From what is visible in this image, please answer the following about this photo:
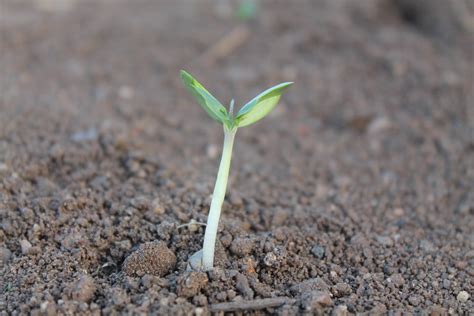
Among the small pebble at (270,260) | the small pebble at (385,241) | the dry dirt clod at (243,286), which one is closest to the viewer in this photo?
the dry dirt clod at (243,286)

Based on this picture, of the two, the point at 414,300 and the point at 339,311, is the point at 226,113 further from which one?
the point at 414,300

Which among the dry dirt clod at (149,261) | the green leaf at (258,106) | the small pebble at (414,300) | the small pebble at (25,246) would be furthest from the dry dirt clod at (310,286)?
the small pebble at (25,246)

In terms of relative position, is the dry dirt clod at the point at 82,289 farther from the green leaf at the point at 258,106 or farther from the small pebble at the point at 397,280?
the small pebble at the point at 397,280

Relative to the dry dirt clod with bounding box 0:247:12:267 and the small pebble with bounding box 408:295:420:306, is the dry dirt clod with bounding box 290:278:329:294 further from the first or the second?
the dry dirt clod with bounding box 0:247:12:267

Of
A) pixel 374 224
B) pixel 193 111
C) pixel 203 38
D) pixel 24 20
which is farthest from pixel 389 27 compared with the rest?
pixel 24 20

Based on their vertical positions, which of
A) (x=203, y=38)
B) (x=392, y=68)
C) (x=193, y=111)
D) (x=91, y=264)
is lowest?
(x=91, y=264)

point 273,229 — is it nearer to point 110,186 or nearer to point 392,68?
point 110,186

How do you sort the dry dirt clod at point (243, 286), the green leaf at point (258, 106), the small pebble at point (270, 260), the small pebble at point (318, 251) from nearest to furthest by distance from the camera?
the green leaf at point (258, 106)
the dry dirt clod at point (243, 286)
the small pebble at point (270, 260)
the small pebble at point (318, 251)
